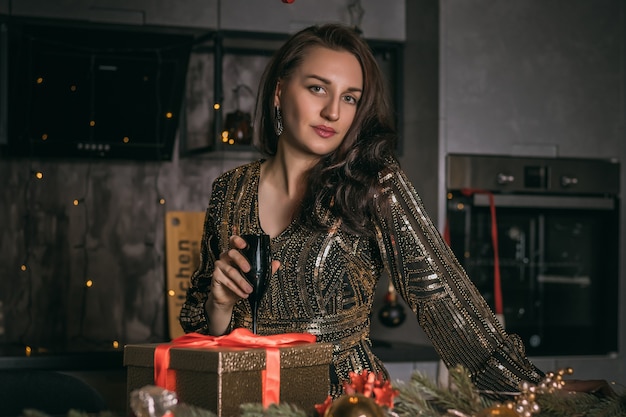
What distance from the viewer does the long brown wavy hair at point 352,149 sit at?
1581 millimetres

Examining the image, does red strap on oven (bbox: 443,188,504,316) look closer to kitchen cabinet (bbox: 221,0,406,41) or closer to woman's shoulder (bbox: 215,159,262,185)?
kitchen cabinet (bbox: 221,0,406,41)

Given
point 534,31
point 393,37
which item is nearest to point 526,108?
point 534,31

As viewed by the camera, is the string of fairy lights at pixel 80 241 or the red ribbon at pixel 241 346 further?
the string of fairy lights at pixel 80 241

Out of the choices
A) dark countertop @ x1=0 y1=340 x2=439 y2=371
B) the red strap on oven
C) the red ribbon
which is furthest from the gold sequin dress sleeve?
the red strap on oven

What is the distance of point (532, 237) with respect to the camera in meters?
3.41

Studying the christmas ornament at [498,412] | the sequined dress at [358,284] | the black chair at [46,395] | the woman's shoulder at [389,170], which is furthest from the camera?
the black chair at [46,395]

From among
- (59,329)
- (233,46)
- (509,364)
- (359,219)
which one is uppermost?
(233,46)

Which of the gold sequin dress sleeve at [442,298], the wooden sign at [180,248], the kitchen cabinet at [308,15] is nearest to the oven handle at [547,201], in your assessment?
the kitchen cabinet at [308,15]

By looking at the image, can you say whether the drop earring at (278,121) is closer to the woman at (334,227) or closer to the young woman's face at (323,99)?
the woman at (334,227)

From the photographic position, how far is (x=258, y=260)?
1.24 meters

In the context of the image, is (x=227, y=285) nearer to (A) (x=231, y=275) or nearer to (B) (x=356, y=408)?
(A) (x=231, y=275)

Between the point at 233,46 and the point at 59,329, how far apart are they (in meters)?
1.21

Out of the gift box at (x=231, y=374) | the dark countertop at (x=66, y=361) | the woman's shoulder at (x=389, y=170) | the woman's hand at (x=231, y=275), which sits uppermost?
the woman's shoulder at (x=389, y=170)

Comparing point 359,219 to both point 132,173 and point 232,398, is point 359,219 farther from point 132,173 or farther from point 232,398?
point 132,173
